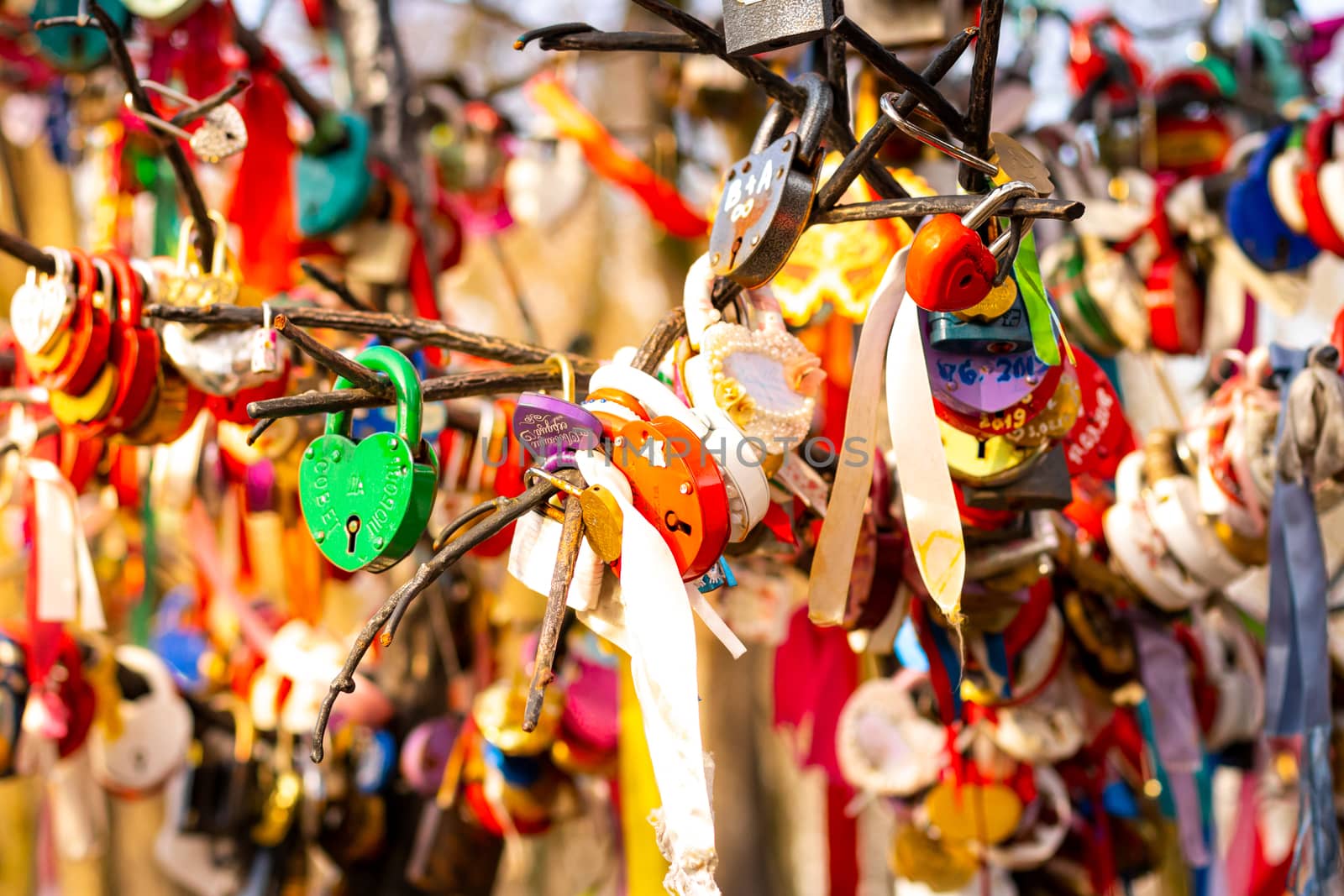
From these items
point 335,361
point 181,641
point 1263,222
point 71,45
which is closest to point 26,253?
point 335,361

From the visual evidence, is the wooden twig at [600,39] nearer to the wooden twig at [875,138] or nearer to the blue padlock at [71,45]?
the wooden twig at [875,138]

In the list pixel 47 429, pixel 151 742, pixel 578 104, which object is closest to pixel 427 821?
pixel 151 742

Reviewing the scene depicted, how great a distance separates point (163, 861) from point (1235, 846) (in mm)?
1406

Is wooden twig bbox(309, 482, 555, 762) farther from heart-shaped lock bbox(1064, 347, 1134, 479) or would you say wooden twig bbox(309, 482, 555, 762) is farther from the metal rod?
heart-shaped lock bbox(1064, 347, 1134, 479)

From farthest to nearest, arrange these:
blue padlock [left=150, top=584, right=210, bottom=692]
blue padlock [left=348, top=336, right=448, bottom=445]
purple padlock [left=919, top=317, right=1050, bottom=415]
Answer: blue padlock [left=150, top=584, right=210, bottom=692] < blue padlock [left=348, top=336, right=448, bottom=445] < purple padlock [left=919, top=317, right=1050, bottom=415]

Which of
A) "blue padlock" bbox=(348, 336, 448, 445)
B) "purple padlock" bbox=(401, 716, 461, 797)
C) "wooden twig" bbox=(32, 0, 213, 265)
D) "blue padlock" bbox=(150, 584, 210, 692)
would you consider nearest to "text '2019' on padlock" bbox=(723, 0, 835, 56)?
"blue padlock" bbox=(348, 336, 448, 445)

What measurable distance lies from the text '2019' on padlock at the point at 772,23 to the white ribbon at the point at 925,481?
21 cm

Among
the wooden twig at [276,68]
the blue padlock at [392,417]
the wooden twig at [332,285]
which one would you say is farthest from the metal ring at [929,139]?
the wooden twig at [276,68]

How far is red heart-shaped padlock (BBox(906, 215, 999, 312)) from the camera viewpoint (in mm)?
837

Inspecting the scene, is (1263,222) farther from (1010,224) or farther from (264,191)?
(264,191)

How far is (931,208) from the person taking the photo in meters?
0.89

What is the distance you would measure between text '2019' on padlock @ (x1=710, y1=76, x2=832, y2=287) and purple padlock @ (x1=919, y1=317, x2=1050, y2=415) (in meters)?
0.14

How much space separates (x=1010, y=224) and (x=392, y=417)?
528 mm

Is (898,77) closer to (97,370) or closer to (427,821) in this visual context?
(97,370)
